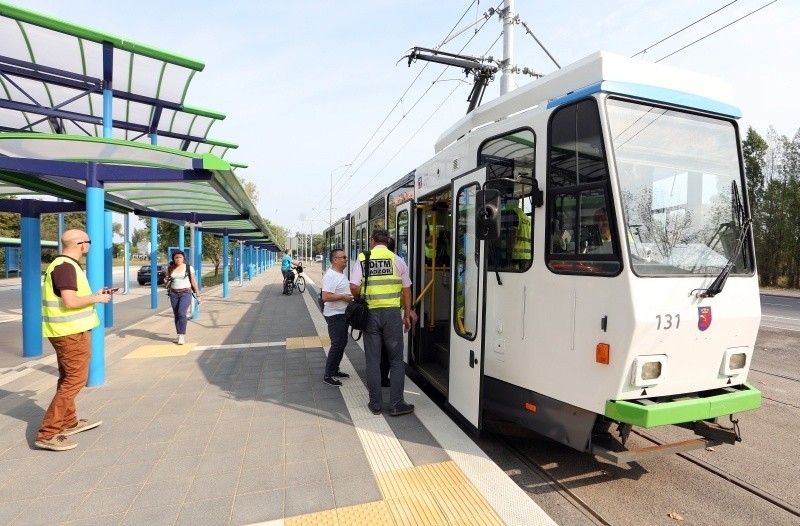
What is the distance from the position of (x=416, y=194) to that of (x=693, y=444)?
395cm

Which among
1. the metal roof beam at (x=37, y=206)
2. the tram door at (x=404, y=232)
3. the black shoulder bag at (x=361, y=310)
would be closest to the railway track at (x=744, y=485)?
the black shoulder bag at (x=361, y=310)

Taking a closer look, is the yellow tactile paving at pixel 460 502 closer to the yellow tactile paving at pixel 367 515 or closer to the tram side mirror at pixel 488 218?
the yellow tactile paving at pixel 367 515

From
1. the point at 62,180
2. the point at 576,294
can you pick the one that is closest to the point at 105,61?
the point at 62,180

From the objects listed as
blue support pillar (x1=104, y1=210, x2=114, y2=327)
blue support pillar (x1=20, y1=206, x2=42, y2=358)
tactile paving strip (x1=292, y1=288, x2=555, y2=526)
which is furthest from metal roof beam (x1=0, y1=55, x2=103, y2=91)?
tactile paving strip (x1=292, y1=288, x2=555, y2=526)

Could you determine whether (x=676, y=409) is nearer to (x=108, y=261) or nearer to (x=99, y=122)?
(x=108, y=261)

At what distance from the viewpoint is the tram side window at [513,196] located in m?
3.52

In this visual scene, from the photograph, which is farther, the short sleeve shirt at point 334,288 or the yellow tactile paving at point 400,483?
the short sleeve shirt at point 334,288

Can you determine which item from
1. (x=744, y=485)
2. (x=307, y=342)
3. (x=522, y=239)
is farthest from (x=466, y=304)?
(x=307, y=342)

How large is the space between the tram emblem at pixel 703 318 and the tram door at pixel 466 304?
153cm

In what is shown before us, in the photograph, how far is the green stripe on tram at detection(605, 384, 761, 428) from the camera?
2.76 meters

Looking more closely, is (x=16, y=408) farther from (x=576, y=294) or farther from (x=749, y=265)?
(x=749, y=265)

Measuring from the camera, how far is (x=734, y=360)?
3.22 meters

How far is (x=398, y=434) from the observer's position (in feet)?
13.3

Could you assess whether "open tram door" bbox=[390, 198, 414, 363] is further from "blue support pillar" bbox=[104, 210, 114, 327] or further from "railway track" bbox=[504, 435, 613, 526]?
"blue support pillar" bbox=[104, 210, 114, 327]
